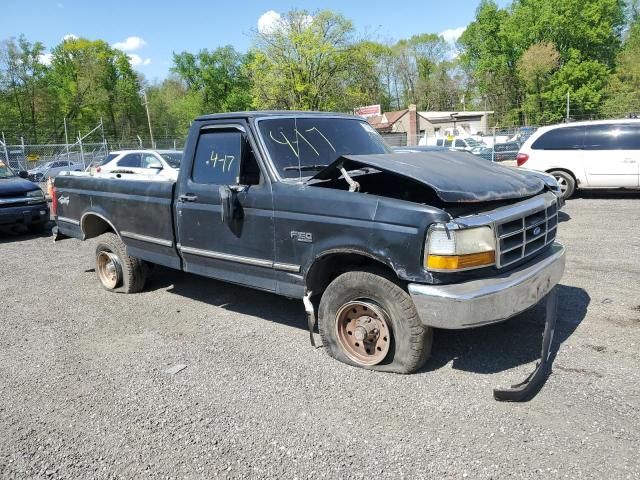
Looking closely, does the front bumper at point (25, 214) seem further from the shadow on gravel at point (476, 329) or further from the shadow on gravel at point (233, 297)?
the shadow on gravel at point (476, 329)

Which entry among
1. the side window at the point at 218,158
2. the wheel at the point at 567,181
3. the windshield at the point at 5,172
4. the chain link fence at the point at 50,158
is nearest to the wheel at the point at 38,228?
the windshield at the point at 5,172

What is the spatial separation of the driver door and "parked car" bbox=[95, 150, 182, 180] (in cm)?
743

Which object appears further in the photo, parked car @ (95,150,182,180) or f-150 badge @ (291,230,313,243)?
parked car @ (95,150,182,180)

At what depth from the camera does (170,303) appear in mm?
5699

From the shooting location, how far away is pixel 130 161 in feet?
46.9

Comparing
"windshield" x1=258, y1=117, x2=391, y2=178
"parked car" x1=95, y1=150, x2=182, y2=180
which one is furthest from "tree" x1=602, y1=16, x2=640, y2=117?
"windshield" x1=258, y1=117, x2=391, y2=178

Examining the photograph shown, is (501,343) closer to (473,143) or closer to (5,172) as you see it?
(5,172)

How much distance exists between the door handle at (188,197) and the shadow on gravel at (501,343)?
2495 millimetres

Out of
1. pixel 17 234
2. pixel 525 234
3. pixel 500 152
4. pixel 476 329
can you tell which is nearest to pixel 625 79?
pixel 500 152

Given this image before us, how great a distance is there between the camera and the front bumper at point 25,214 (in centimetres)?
1000

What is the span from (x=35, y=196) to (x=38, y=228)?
1067 millimetres

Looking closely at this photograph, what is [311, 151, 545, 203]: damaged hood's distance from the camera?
135 inches

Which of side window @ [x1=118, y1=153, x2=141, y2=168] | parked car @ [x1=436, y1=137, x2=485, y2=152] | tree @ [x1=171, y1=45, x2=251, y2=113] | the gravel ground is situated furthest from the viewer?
tree @ [x1=171, y1=45, x2=251, y2=113]

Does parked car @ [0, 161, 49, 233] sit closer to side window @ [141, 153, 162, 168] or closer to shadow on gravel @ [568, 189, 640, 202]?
side window @ [141, 153, 162, 168]
